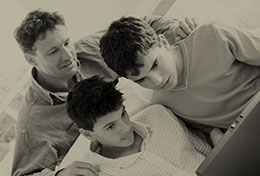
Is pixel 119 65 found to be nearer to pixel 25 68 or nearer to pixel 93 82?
pixel 93 82

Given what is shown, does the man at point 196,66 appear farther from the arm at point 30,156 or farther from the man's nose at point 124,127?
the arm at point 30,156

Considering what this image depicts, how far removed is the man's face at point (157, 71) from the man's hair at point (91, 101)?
0.26ft

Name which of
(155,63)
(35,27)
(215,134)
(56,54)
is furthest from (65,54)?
(215,134)

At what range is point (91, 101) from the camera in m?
1.01

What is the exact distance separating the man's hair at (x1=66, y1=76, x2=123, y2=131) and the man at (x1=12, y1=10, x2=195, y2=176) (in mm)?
362

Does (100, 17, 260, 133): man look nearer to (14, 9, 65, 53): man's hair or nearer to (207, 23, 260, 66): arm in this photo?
(207, 23, 260, 66): arm

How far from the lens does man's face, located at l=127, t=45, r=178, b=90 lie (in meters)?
1.04

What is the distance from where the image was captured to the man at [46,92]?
1.37m

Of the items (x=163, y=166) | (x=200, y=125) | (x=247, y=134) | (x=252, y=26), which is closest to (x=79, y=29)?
(x=252, y=26)

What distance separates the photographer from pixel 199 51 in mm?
1140

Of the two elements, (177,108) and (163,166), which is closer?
(163,166)

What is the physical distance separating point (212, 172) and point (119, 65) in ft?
1.40

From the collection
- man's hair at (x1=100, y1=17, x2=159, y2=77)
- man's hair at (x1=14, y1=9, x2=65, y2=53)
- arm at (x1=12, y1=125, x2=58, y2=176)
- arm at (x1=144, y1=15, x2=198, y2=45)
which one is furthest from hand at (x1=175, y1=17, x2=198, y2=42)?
arm at (x1=12, y1=125, x2=58, y2=176)

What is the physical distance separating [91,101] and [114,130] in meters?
0.10
